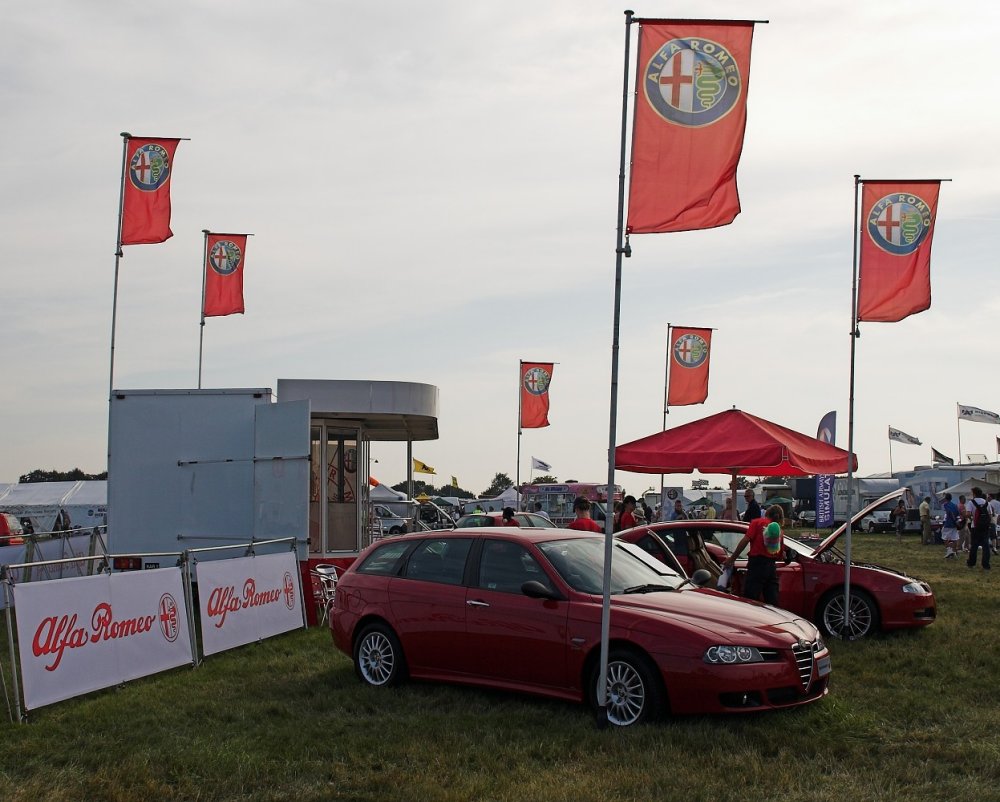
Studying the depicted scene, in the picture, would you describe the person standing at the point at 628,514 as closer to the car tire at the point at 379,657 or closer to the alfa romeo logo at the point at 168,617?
the car tire at the point at 379,657

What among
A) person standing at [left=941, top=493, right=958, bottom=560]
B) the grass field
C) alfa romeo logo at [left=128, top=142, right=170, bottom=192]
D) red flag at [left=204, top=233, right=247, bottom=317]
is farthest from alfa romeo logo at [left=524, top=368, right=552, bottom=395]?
the grass field

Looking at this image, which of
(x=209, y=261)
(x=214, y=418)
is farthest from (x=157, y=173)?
(x=214, y=418)

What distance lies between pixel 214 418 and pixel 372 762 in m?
8.60

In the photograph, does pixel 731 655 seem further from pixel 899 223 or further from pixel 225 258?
pixel 225 258

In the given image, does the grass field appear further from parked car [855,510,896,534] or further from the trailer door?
parked car [855,510,896,534]

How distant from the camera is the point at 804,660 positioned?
788cm

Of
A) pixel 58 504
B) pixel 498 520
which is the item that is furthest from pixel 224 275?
pixel 58 504

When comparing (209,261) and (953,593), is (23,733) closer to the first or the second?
(953,593)

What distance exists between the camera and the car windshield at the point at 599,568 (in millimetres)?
8656

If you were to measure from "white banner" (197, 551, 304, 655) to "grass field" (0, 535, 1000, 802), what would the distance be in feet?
4.35

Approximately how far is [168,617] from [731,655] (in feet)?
17.7

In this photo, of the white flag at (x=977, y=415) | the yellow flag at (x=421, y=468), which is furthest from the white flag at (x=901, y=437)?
the yellow flag at (x=421, y=468)

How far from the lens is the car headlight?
7509 millimetres

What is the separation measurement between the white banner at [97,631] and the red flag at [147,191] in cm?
1074
